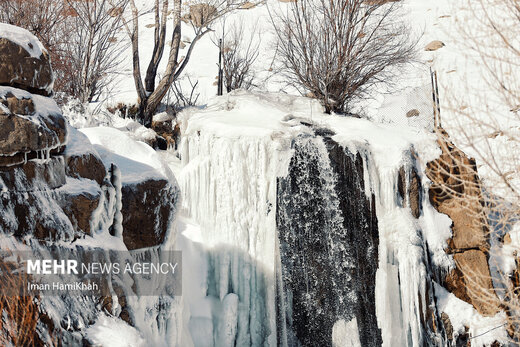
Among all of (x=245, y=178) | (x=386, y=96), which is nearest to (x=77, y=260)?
(x=245, y=178)

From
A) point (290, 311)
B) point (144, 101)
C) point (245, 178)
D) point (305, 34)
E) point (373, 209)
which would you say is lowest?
point (290, 311)

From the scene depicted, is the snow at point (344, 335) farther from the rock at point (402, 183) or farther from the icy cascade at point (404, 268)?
the rock at point (402, 183)

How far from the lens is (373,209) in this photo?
709 centimetres

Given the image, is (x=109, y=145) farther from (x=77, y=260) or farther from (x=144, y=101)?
(x=144, y=101)

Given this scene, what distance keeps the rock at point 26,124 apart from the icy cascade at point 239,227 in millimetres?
2932

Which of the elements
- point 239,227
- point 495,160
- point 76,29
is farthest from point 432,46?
point 239,227

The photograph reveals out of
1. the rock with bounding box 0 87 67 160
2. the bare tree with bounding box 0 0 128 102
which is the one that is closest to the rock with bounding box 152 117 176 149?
the bare tree with bounding box 0 0 128 102

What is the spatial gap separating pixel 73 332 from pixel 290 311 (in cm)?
322

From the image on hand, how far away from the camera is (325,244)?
682 centimetres

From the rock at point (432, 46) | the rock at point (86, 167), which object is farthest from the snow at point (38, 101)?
the rock at point (432, 46)

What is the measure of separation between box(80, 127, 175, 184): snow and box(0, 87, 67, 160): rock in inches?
39.4

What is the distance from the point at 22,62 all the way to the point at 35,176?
2.95ft

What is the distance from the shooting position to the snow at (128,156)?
525cm

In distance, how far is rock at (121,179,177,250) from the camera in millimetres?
5188
